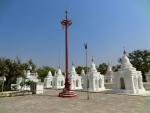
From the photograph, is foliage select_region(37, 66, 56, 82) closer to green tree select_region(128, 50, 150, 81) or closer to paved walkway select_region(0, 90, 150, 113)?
green tree select_region(128, 50, 150, 81)

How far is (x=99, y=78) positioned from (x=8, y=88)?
65.1 ft

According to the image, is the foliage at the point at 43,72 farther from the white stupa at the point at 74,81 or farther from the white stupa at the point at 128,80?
the white stupa at the point at 128,80

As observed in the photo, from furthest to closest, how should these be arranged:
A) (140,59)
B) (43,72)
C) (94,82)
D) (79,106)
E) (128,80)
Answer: (43,72)
(140,59)
(94,82)
(128,80)
(79,106)

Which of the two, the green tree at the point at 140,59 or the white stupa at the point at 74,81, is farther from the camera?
the green tree at the point at 140,59

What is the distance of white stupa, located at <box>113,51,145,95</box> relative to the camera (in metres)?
22.5

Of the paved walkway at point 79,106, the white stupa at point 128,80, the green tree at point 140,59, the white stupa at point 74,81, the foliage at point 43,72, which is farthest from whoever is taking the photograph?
the foliage at point 43,72

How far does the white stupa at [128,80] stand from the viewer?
22500 mm

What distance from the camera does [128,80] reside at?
2312cm

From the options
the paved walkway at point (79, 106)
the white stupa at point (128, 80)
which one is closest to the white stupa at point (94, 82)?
the white stupa at point (128, 80)

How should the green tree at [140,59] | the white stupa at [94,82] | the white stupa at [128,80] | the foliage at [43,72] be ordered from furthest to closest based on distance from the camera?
1. the foliage at [43,72]
2. the green tree at [140,59]
3. the white stupa at [94,82]
4. the white stupa at [128,80]

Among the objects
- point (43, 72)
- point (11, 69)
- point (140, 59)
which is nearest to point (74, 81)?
point (11, 69)

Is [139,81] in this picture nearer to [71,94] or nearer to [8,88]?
[71,94]

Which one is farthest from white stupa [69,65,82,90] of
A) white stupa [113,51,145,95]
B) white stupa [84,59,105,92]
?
white stupa [113,51,145,95]

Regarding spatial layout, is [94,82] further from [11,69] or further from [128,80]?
[11,69]
